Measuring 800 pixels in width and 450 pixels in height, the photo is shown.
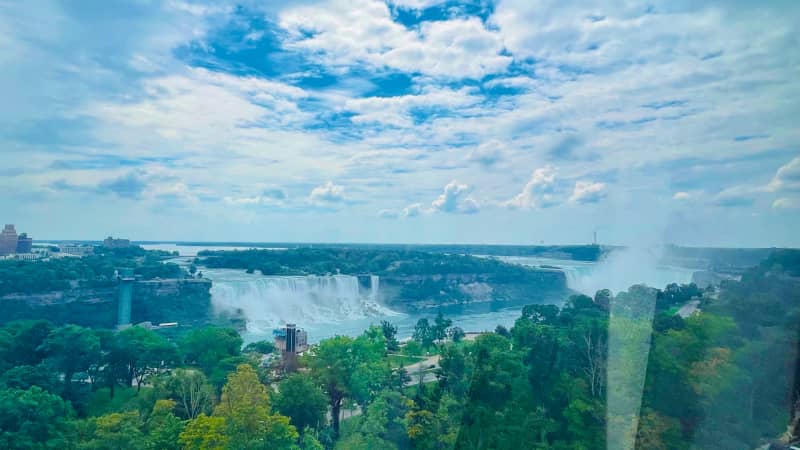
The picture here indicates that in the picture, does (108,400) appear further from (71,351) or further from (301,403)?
(301,403)

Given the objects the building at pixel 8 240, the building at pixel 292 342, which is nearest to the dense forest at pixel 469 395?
the building at pixel 292 342

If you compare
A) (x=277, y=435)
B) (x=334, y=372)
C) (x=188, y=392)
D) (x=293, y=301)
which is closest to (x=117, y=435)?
(x=188, y=392)

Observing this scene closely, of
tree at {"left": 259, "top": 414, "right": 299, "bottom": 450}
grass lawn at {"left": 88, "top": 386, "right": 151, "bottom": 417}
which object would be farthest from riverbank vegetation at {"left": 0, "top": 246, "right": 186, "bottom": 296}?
tree at {"left": 259, "top": 414, "right": 299, "bottom": 450}

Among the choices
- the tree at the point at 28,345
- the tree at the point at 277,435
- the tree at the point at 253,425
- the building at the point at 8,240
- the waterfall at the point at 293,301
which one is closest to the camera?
the tree at the point at 253,425

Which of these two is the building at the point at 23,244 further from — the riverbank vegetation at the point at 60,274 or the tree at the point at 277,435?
the tree at the point at 277,435

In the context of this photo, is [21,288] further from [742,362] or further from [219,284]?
[742,362]

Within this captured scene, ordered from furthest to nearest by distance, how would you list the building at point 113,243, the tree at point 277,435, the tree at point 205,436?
the building at point 113,243
the tree at point 277,435
the tree at point 205,436

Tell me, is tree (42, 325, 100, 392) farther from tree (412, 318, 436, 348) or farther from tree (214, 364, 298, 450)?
tree (412, 318, 436, 348)
